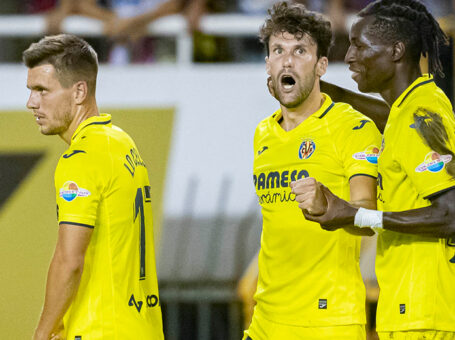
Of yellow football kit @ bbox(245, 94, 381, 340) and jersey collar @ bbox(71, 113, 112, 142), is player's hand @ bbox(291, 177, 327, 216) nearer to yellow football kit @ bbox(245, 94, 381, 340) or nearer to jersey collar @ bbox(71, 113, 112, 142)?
yellow football kit @ bbox(245, 94, 381, 340)

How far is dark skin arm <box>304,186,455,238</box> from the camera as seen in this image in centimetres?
311

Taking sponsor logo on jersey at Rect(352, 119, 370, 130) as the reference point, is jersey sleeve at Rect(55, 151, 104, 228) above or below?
below

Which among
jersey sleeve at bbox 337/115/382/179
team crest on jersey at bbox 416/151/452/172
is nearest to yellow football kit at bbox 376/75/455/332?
team crest on jersey at bbox 416/151/452/172

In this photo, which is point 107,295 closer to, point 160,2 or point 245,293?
point 245,293

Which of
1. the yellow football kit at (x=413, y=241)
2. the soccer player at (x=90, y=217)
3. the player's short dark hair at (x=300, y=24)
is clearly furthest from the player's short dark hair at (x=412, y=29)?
the soccer player at (x=90, y=217)

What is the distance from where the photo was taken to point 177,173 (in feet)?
26.0

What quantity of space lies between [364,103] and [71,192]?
65.0 inches

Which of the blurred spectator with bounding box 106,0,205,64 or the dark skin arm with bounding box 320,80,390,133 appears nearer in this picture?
the dark skin arm with bounding box 320,80,390,133

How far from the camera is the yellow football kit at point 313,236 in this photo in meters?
3.64

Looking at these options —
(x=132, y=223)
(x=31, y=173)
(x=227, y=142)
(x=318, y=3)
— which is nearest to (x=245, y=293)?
(x=227, y=142)

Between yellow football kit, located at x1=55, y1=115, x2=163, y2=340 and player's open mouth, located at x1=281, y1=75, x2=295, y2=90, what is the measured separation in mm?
803

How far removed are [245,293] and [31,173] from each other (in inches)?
95.7

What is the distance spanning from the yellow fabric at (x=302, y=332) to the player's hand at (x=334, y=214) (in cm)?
60

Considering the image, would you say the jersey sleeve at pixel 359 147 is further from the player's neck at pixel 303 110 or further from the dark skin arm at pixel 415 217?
the dark skin arm at pixel 415 217
